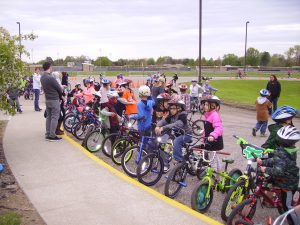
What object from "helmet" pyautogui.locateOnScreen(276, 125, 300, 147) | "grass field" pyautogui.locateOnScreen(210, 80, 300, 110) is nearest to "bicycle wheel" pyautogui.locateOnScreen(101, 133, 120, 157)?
"helmet" pyautogui.locateOnScreen(276, 125, 300, 147)

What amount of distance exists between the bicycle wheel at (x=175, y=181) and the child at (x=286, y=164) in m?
1.49

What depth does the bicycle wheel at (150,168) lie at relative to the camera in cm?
635

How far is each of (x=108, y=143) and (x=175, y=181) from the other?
2923 mm

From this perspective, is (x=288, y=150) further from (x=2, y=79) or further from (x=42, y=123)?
(x=42, y=123)

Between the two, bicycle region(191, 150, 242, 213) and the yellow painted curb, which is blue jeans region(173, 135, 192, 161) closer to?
the yellow painted curb

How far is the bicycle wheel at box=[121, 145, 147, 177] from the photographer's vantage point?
6848 mm

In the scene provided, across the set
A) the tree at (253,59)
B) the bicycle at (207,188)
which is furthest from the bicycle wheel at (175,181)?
the tree at (253,59)

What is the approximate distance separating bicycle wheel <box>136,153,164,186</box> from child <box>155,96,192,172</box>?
0.35 m

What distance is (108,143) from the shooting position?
8273 mm

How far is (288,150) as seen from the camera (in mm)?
4508

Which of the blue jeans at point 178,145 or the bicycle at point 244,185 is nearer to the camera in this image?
the bicycle at point 244,185

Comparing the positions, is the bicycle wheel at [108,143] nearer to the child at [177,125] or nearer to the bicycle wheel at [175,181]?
the child at [177,125]

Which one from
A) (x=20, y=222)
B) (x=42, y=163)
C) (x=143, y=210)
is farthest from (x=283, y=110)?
(x=42, y=163)

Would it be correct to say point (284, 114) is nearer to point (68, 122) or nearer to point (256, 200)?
point (256, 200)
